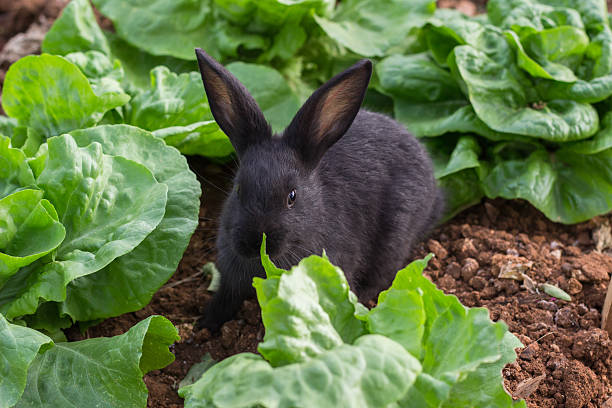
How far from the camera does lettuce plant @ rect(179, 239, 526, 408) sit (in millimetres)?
2398

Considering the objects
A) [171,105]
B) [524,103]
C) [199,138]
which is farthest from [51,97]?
[524,103]

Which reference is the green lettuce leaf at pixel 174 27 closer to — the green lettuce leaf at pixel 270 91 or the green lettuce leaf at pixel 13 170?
the green lettuce leaf at pixel 270 91

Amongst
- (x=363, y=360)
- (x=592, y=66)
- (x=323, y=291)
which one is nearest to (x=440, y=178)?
(x=592, y=66)

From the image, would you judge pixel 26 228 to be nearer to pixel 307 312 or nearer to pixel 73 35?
pixel 307 312

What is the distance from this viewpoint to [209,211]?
17.0 feet

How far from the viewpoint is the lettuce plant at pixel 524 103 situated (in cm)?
500

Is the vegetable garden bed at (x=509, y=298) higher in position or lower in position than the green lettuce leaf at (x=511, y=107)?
lower

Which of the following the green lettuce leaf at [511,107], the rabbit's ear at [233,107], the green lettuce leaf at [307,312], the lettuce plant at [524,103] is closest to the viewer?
the green lettuce leaf at [307,312]

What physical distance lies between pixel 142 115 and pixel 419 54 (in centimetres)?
232

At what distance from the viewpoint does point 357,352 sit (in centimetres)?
248

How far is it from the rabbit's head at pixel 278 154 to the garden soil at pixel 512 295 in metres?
0.65

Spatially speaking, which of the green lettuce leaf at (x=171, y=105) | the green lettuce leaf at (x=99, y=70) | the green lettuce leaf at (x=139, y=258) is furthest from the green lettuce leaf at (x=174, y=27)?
the green lettuce leaf at (x=139, y=258)

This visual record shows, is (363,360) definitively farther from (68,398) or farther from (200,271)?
(200,271)

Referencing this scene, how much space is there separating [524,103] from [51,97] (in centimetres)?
320
